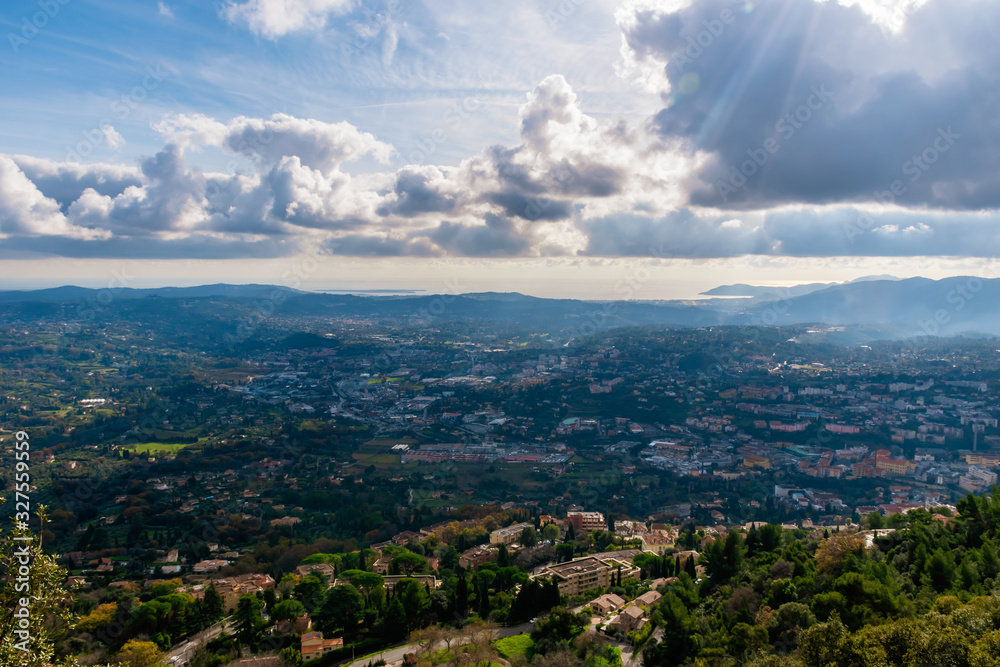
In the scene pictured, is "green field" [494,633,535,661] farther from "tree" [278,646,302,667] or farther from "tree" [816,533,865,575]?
"tree" [816,533,865,575]

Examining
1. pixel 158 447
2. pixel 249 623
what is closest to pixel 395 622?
pixel 249 623

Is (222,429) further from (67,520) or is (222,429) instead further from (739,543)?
(739,543)

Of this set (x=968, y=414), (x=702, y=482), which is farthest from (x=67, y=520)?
(x=968, y=414)

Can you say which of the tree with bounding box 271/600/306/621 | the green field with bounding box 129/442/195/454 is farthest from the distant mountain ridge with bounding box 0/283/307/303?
the tree with bounding box 271/600/306/621

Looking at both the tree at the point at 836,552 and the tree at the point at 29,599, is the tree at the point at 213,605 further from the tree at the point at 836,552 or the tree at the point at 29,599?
the tree at the point at 836,552

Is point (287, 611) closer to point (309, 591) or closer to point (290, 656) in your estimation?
point (309, 591)

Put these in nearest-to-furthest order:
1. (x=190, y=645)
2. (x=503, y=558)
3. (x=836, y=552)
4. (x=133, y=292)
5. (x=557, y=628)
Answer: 1. (x=557, y=628)
2. (x=836, y=552)
3. (x=190, y=645)
4. (x=503, y=558)
5. (x=133, y=292)
